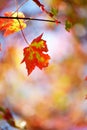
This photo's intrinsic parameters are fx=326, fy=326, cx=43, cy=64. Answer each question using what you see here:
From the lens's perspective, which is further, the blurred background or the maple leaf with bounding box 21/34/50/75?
the blurred background

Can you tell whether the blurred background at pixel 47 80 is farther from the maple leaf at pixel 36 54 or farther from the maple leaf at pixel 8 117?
the maple leaf at pixel 36 54

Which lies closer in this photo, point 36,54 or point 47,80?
point 36,54

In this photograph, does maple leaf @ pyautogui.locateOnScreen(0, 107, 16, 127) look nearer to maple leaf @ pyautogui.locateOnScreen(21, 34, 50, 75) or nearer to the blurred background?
the blurred background

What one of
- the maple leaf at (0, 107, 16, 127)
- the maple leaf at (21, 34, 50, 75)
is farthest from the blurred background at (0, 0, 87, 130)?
the maple leaf at (21, 34, 50, 75)

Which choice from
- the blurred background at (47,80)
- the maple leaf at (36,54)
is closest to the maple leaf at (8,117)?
the blurred background at (47,80)

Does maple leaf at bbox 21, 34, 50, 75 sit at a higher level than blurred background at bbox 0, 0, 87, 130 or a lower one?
lower

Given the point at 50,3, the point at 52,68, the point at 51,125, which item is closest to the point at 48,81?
the point at 52,68

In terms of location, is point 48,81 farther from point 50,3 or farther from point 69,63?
point 50,3

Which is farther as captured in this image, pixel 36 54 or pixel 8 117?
pixel 8 117
